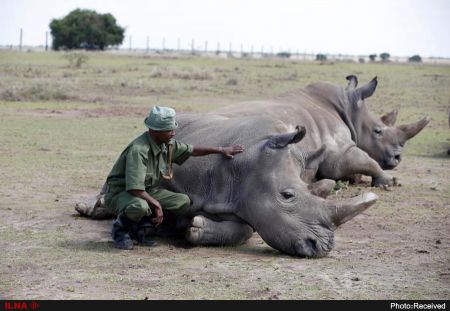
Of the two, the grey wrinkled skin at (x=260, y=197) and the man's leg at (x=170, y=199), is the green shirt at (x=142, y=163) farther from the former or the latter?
the grey wrinkled skin at (x=260, y=197)

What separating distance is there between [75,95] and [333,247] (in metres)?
17.9

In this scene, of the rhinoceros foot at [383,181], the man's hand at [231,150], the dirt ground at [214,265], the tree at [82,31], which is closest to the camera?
the dirt ground at [214,265]

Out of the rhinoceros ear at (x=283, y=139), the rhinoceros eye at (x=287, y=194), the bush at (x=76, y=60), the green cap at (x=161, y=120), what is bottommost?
the rhinoceros eye at (x=287, y=194)

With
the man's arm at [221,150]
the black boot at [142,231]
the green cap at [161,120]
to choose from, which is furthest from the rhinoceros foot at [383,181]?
the green cap at [161,120]

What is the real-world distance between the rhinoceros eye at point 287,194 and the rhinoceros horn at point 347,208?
0.33 m

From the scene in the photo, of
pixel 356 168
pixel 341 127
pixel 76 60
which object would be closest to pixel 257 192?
pixel 356 168

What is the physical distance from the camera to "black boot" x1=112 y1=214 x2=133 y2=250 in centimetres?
759

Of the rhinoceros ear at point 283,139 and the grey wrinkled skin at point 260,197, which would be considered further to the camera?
the rhinoceros ear at point 283,139

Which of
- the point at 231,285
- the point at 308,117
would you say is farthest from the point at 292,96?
the point at 231,285

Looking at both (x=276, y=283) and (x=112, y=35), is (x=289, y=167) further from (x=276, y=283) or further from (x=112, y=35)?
(x=112, y=35)

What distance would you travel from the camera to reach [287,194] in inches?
298

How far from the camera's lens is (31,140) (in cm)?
1505

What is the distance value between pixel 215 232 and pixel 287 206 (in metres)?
0.72

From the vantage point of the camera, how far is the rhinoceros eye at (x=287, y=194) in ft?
24.8
